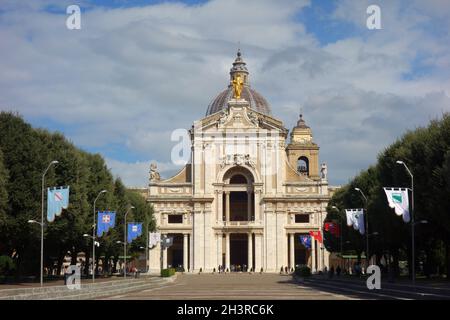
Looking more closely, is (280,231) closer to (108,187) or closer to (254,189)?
(254,189)

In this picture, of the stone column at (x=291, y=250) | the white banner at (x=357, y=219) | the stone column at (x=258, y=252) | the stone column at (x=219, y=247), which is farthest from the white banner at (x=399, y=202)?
the stone column at (x=219, y=247)

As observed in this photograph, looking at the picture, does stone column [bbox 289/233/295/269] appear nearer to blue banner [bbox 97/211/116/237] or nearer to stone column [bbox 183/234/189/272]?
stone column [bbox 183/234/189/272]

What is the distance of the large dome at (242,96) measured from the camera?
165875 millimetres

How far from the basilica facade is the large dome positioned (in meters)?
22.0

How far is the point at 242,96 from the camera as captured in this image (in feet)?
544

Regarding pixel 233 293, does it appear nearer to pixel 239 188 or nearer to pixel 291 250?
pixel 291 250

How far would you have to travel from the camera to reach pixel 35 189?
221 ft

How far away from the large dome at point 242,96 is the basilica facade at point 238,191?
22.0 metres

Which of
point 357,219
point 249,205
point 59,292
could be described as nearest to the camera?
point 59,292

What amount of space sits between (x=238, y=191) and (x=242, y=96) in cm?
2988

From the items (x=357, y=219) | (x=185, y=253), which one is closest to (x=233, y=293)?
(x=357, y=219)

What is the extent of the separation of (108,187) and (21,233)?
2794 centimetres
